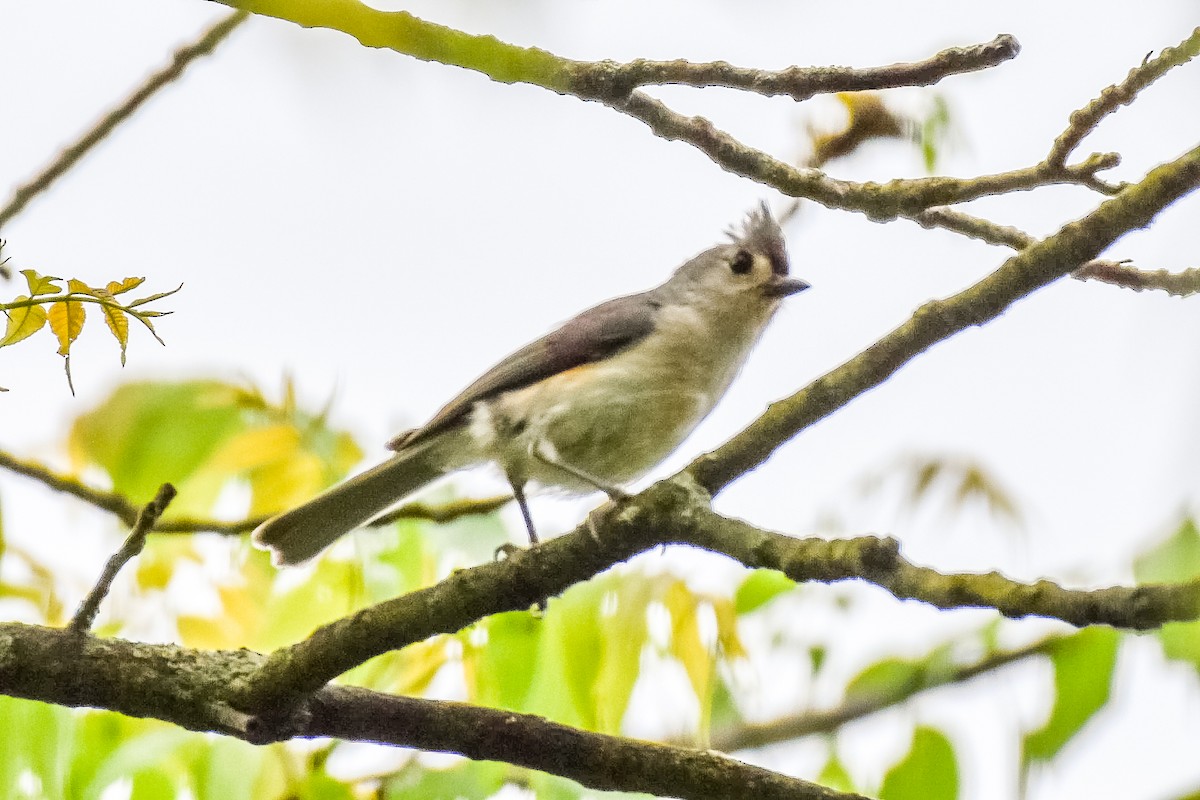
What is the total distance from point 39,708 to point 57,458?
1066 mm

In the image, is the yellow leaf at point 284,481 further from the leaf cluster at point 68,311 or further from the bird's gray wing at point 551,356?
the leaf cluster at point 68,311

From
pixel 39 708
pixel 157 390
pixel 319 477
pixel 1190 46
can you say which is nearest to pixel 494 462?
pixel 319 477

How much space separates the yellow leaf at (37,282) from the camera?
1.54 m

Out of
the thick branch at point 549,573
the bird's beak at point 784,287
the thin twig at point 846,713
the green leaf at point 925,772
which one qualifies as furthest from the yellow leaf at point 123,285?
A: the bird's beak at point 784,287

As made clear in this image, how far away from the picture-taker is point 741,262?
3.98 meters

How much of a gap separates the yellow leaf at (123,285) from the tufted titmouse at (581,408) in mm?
1645

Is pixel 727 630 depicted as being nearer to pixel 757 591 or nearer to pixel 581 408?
pixel 757 591

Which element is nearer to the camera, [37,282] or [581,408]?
[37,282]

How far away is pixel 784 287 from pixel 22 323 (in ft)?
Answer: 8.52

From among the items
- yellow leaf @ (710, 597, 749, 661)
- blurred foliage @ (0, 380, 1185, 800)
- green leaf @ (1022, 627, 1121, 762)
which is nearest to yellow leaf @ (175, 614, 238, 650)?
blurred foliage @ (0, 380, 1185, 800)

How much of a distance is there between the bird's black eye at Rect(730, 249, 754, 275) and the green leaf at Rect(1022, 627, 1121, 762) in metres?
1.75

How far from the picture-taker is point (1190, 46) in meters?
1.57

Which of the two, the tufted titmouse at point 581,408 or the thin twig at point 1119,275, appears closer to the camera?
the thin twig at point 1119,275

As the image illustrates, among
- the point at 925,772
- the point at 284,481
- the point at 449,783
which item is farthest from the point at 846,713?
the point at 284,481
